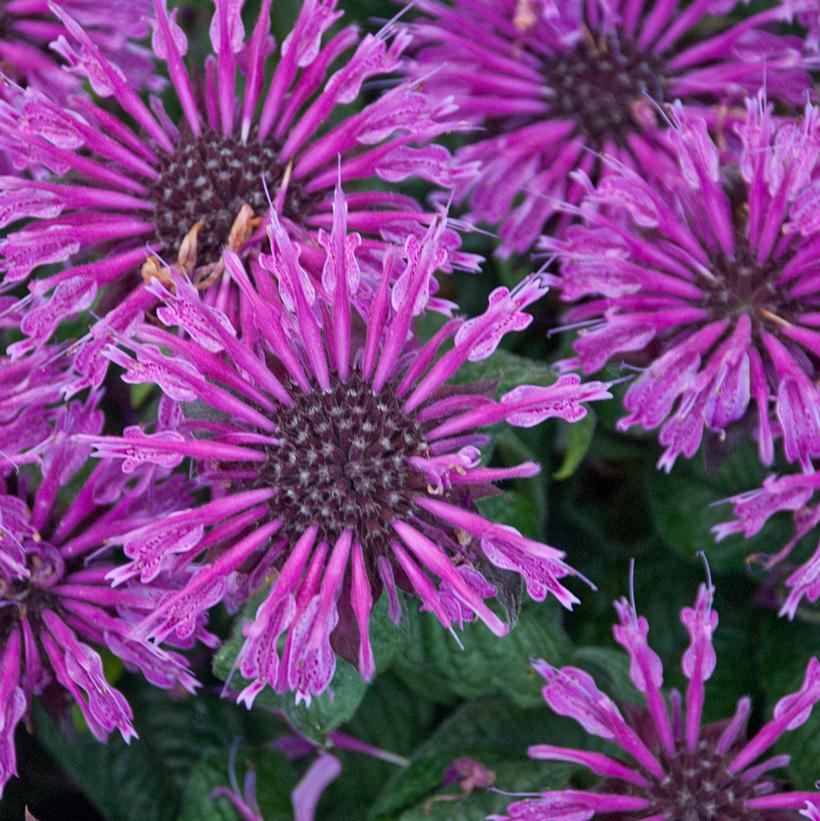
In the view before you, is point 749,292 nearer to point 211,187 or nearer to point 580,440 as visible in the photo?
point 580,440

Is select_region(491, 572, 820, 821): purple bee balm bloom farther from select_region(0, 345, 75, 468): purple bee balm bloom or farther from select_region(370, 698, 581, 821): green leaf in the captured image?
select_region(0, 345, 75, 468): purple bee balm bloom

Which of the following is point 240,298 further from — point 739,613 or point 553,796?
point 739,613

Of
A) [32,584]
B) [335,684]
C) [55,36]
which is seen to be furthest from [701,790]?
[55,36]

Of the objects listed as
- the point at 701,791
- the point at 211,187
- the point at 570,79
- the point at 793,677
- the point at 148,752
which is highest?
the point at 570,79

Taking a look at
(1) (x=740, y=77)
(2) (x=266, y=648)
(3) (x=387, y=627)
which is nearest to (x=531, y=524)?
(3) (x=387, y=627)

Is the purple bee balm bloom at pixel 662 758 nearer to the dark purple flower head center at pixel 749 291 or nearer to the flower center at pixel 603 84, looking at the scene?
the dark purple flower head center at pixel 749 291

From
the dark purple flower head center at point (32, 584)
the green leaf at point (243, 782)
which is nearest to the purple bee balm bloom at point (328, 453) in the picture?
the dark purple flower head center at point (32, 584)
